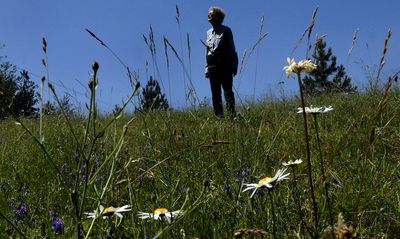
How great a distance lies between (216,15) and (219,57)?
0.59 meters

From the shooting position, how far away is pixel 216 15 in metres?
7.25

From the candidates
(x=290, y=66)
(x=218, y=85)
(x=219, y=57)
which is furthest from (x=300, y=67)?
(x=218, y=85)

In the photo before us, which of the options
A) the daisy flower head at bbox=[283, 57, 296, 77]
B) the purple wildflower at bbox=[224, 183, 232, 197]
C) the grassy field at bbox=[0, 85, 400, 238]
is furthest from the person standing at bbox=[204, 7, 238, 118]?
the daisy flower head at bbox=[283, 57, 296, 77]

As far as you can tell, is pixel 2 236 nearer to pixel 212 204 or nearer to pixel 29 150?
pixel 212 204

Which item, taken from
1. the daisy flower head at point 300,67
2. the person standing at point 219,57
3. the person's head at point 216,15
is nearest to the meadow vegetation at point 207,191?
the daisy flower head at point 300,67

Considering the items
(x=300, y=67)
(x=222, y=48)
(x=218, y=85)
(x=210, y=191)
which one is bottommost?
(x=210, y=191)

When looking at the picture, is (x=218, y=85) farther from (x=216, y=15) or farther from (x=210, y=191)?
(x=210, y=191)

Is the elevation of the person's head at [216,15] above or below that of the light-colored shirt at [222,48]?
above

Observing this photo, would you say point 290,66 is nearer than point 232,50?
Yes

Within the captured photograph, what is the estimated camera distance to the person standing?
7277 millimetres

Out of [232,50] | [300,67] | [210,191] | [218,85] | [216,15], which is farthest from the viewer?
[218,85]

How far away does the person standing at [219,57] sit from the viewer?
7.28 m

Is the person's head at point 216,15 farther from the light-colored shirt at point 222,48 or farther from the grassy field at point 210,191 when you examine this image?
the grassy field at point 210,191

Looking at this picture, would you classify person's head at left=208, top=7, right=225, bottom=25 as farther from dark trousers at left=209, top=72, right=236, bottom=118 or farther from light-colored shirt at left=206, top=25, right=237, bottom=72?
dark trousers at left=209, top=72, right=236, bottom=118
